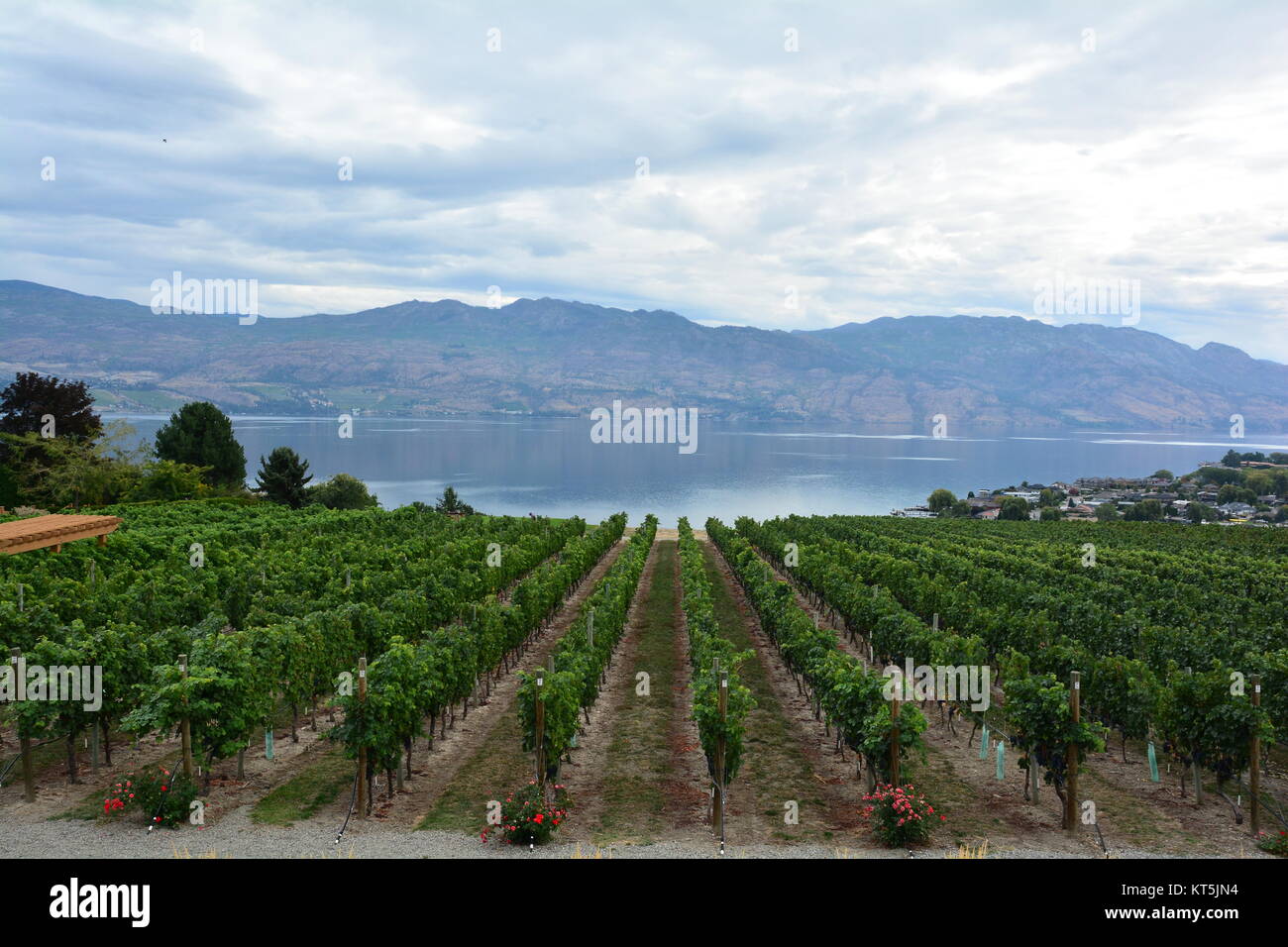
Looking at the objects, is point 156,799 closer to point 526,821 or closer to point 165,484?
point 526,821

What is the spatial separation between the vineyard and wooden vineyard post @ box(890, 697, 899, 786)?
33 millimetres

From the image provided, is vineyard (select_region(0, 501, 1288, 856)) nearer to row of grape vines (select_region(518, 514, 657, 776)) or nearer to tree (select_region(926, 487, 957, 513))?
row of grape vines (select_region(518, 514, 657, 776))

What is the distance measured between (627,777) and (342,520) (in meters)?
36.9

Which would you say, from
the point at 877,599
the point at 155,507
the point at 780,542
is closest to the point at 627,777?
the point at 877,599

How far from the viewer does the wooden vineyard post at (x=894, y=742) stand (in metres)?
12.3

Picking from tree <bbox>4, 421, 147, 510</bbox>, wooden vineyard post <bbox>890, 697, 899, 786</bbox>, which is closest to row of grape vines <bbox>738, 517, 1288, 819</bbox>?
wooden vineyard post <bbox>890, 697, 899, 786</bbox>

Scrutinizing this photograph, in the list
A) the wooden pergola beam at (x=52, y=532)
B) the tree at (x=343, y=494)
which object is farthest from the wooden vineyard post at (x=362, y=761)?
the tree at (x=343, y=494)

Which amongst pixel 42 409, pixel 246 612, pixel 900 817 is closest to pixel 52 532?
pixel 246 612

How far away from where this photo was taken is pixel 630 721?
17.9 m

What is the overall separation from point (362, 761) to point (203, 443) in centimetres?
6411

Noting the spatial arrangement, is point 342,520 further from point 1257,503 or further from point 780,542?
point 1257,503

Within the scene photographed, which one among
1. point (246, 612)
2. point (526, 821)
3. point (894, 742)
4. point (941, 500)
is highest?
point (894, 742)

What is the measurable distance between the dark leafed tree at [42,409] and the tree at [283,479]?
12.3 m

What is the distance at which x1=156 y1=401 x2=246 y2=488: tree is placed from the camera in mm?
66188
